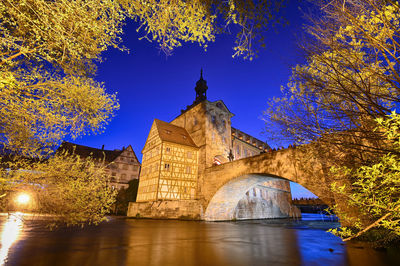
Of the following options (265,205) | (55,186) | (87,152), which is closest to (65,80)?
(55,186)

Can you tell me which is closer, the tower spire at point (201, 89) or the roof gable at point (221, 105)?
the roof gable at point (221, 105)

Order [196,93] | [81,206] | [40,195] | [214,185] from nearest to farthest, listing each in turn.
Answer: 1. [40,195]
2. [81,206]
3. [214,185]
4. [196,93]

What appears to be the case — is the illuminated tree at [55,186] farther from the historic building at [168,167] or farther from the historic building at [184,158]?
the historic building at [168,167]

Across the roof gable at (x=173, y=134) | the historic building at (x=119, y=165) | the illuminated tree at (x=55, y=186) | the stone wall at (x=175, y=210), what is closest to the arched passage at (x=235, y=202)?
the stone wall at (x=175, y=210)

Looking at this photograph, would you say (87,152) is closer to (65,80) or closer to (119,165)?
(119,165)

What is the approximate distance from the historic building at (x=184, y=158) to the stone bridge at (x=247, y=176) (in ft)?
4.40

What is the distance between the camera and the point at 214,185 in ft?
55.2

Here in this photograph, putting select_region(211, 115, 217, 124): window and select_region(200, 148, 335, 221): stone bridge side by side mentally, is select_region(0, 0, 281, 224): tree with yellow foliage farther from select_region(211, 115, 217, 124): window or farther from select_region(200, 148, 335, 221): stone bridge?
select_region(211, 115, 217, 124): window

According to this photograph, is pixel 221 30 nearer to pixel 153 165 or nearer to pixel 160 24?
pixel 160 24

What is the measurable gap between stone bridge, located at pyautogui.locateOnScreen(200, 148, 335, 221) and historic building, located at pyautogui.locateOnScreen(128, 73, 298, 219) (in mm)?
1342

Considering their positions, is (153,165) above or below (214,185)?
above

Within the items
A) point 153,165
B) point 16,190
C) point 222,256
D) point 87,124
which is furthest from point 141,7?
point 153,165

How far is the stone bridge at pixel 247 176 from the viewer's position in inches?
394

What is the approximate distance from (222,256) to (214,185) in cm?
1292
